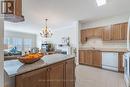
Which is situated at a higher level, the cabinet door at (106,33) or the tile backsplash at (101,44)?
the cabinet door at (106,33)

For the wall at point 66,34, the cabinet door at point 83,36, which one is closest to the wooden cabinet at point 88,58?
the cabinet door at point 83,36

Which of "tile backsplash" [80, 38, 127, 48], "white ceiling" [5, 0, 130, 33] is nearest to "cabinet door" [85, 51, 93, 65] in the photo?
"tile backsplash" [80, 38, 127, 48]

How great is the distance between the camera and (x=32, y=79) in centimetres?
125

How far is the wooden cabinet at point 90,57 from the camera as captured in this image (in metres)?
5.29

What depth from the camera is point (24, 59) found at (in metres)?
1.53

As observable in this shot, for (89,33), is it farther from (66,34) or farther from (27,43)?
(27,43)

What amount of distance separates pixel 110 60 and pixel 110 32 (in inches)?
53.2

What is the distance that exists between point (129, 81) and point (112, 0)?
273 cm

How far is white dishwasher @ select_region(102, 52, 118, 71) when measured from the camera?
4.55 meters

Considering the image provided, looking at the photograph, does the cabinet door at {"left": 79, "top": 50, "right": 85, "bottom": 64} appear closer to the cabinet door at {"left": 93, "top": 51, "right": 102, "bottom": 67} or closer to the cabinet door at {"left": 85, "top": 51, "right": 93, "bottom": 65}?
the cabinet door at {"left": 85, "top": 51, "right": 93, "bottom": 65}

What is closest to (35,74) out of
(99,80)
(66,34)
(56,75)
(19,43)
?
(56,75)

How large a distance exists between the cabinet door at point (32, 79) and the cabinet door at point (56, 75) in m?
0.15

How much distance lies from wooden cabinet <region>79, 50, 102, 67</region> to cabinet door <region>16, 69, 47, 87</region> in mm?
4302

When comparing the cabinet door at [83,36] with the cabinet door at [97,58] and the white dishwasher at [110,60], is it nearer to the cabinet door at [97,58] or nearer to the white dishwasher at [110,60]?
the cabinet door at [97,58]
